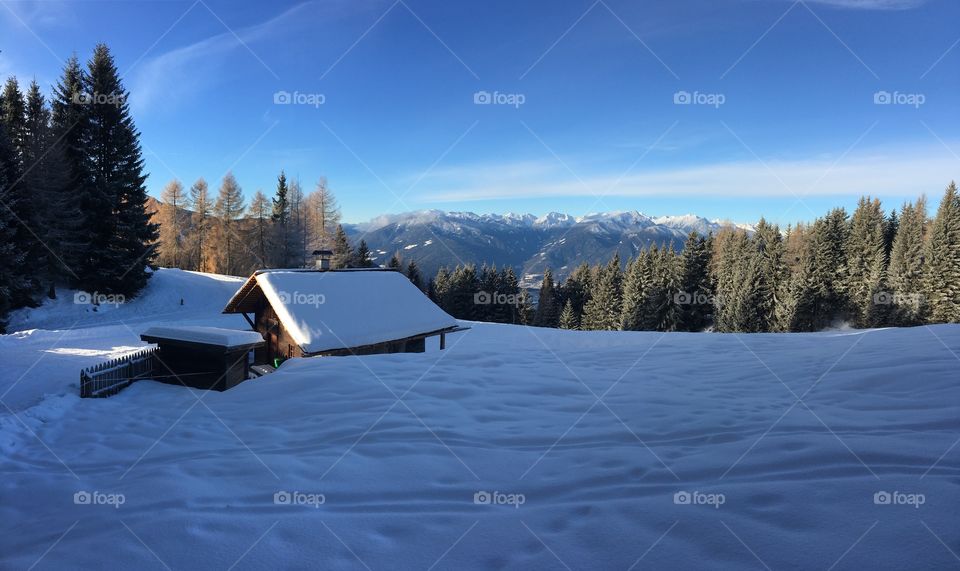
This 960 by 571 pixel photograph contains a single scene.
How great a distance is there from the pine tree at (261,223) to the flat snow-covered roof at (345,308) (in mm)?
33761

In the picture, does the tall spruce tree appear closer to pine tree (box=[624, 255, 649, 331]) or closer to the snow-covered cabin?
pine tree (box=[624, 255, 649, 331])

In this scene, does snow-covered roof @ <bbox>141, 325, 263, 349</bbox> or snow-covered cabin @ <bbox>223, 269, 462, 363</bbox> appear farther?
snow-covered cabin @ <bbox>223, 269, 462, 363</bbox>

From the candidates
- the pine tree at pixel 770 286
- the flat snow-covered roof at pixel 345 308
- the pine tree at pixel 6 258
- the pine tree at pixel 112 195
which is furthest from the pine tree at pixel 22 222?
the pine tree at pixel 770 286

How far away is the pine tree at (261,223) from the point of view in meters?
47.0

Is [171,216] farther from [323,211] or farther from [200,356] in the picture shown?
[200,356]

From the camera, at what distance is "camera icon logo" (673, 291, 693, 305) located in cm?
4500

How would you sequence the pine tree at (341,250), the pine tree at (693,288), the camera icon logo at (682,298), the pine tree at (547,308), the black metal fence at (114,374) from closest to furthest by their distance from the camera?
1. the black metal fence at (114,374)
2. the camera icon logo at (682,298)
3. the pine tree at (693,288)
4. the pine tree at (341,250)
5. the pine tree at (547,308)

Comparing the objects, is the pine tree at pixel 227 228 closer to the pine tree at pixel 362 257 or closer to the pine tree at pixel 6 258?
the pine tree at pixel 362 257

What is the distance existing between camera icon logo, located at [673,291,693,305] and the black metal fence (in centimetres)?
4541

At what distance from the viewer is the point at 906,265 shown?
40.3m

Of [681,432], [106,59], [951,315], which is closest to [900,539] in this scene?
[681,432]

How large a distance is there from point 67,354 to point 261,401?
50.1 feet

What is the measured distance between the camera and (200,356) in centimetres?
1187

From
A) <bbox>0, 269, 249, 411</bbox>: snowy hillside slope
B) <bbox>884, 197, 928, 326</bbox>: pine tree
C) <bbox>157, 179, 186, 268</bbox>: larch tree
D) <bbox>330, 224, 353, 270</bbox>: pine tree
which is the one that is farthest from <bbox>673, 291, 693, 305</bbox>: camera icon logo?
<bbox>157, 179, 186, 268</bbox>: larch tree
